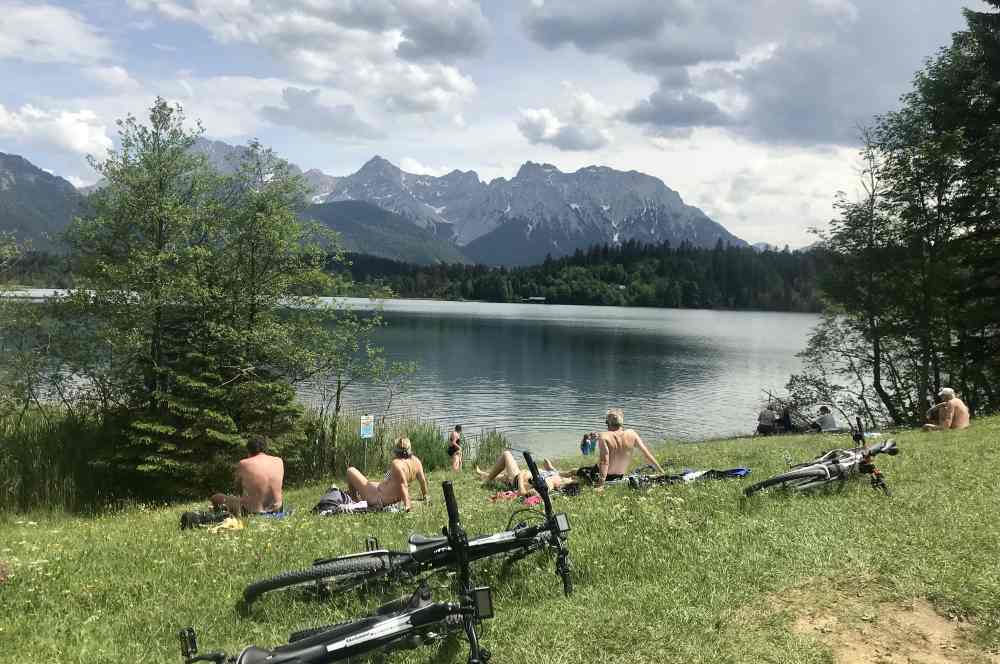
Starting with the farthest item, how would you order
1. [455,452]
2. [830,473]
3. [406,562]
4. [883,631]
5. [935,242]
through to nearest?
1. [935,242]
2. [455,452]
3. [830,473]
4. [406,562]
5. [883,631]

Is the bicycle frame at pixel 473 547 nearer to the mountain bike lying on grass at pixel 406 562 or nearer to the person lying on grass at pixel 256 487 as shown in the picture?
the mountain bike lying on grass at pixel 406 562

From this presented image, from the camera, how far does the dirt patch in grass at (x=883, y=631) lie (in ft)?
18.6

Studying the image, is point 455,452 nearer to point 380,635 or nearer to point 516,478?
point 516,478

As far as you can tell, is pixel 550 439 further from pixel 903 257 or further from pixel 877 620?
pixel 877 620

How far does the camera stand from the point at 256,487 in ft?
41.3

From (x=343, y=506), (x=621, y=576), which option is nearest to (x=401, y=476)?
(x=343, y=506)

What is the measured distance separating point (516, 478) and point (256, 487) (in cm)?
535

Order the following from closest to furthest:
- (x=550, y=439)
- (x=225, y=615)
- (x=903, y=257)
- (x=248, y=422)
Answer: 1. (x=225, y=615)
2. (x=248, y=422)
3. (x=903, y=257)
4. (x=550, y=439)

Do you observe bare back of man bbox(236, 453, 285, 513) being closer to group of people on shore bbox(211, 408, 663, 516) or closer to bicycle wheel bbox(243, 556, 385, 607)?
group of people on shore bbox(211, 408, 663, 516)

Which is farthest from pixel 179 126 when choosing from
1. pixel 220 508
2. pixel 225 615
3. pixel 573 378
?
pixel 573 378

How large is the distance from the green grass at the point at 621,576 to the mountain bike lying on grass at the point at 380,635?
682 millimetres

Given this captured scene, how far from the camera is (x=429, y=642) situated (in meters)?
5.43

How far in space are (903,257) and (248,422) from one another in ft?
94.5

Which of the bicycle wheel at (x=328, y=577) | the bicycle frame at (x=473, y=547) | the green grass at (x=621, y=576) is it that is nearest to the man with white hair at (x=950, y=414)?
the green grass at (x=621, y=576)
